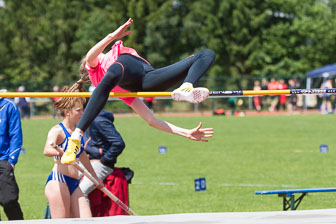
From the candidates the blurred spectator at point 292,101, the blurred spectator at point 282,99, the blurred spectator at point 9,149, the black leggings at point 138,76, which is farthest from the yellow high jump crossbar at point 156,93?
the blurred spectator at point 282,99

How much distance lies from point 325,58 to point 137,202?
44143 mm

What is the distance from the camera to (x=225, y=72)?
166ft

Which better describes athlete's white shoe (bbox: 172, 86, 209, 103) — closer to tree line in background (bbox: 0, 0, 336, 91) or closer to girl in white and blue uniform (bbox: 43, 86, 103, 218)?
girl in white and blue uniform (bbox: 43, 86, 103, 218)

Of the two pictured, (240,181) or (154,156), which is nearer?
(240,181)

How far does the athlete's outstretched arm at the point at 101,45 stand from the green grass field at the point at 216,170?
3791mm

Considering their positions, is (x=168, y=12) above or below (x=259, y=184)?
above

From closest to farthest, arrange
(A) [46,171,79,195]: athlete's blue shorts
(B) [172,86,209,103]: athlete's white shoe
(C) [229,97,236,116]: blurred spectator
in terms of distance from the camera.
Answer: (B) [172,86,209,103]: athlete's white shoe, (A) [46,171,79,195]: athlete's blue shorts, (C) [229,97,236,116]: blurred spectator

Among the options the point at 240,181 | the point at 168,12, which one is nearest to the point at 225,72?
the point at 168,12

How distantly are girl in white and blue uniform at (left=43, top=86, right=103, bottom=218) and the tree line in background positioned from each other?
43.0 m

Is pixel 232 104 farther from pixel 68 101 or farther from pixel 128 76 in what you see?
pixel 128 76

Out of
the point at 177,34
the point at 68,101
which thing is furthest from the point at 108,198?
the point at 177,34

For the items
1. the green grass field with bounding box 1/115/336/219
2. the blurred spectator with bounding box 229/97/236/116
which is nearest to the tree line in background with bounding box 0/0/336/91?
the blurred spectator with bounding box 229/97/236/116

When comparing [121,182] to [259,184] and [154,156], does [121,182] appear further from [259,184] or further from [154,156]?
[154,156]

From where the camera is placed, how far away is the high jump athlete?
5152 mm
